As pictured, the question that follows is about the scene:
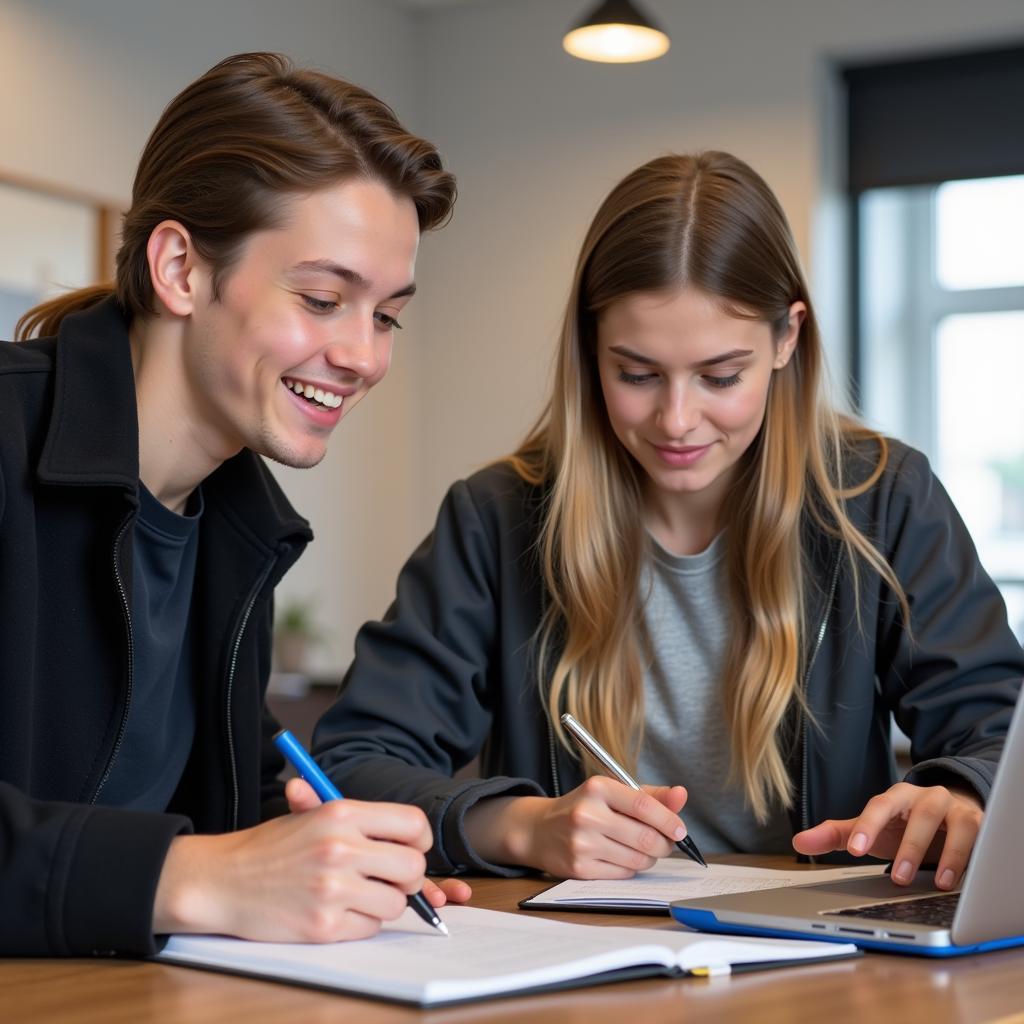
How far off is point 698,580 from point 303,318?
0.65 metres

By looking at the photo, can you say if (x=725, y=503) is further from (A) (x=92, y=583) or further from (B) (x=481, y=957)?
(B) (x=481, y=957)

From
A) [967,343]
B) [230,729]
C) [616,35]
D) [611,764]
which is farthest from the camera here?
[967,343]

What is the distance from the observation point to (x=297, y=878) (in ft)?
3.28

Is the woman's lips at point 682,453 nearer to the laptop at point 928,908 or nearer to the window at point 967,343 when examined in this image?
the laptop at point 928,908

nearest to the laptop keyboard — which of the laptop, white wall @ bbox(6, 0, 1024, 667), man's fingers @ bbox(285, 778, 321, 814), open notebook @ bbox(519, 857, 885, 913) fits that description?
the laptop

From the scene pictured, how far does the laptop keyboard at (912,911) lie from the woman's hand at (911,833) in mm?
74

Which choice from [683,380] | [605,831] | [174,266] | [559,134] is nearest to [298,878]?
[605,831]

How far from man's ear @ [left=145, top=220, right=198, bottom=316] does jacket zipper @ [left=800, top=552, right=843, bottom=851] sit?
0.81 metres

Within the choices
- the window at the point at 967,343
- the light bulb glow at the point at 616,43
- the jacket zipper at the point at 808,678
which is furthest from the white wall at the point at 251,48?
the jacket zipper at the point at 808,678

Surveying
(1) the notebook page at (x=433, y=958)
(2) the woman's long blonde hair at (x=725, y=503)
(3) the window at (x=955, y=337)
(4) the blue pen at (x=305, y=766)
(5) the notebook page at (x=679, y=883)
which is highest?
(3) the window at (x=955, y=337)

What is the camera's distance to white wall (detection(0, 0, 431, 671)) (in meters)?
3.99

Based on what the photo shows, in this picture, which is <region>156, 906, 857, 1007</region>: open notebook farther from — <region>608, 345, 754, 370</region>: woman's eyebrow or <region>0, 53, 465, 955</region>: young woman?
<region>608, 345, 754, 370</region>: woman's eyebrow

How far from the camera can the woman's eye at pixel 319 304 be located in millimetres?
1470

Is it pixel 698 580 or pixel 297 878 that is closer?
pixel 297 878
